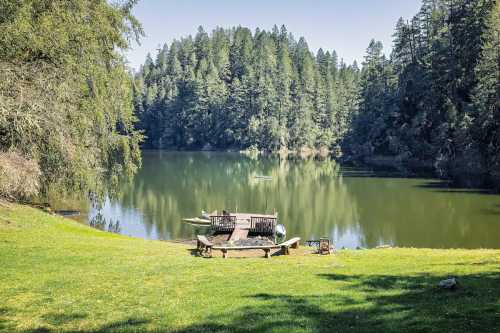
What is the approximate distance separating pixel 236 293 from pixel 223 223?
23.5 metres

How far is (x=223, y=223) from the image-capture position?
36281mm

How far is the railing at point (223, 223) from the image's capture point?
35.9 metres

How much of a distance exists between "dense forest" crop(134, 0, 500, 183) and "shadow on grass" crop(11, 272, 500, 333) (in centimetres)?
2696

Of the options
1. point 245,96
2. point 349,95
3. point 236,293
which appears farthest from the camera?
point 349,95

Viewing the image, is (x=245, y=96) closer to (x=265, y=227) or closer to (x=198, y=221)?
(x=198, y=221)

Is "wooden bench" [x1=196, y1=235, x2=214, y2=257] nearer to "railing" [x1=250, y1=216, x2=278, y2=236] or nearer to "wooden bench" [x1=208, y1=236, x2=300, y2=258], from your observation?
"wooden bench" [x1=208, y1=236, x2=300, y2=258]

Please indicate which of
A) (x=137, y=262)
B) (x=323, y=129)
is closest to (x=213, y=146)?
(x=323, y=129)

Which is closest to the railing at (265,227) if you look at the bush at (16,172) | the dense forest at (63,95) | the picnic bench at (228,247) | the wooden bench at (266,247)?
the dense forest at (63,95)

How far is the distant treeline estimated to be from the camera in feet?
487

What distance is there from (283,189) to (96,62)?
131ft

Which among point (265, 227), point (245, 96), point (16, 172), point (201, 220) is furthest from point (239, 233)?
point (245, 96)

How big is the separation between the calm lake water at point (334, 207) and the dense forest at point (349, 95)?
36.7 feet

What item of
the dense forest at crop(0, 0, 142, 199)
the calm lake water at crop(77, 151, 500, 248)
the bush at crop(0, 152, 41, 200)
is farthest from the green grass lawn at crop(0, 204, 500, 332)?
the calm lake water at crop(77, 151, 500, 248)

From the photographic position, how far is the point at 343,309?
1093 cm
